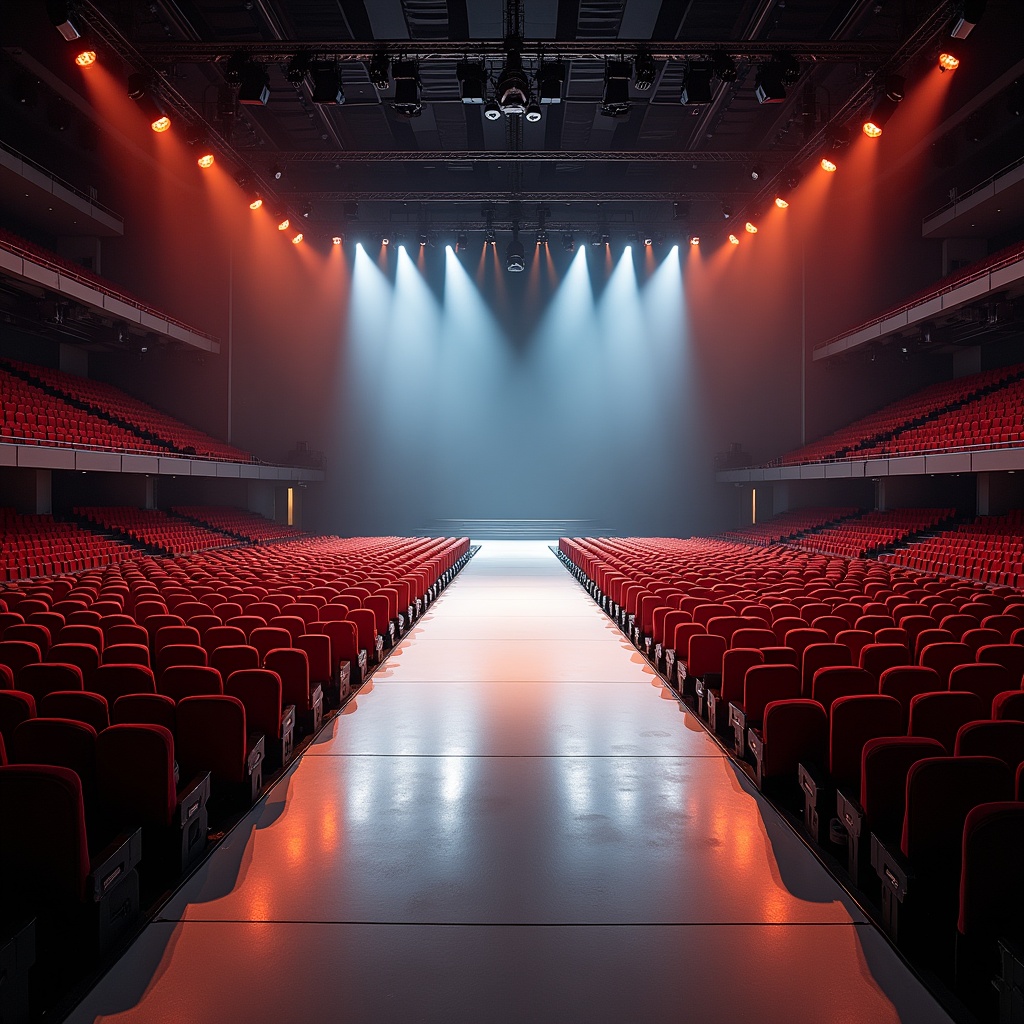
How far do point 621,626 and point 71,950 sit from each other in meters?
8.18

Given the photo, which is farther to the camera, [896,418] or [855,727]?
[896,418]

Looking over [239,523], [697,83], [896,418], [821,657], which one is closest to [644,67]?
[697,83]

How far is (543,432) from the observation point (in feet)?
102

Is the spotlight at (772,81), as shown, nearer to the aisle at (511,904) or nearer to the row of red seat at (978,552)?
the row of red seat at (978,552)

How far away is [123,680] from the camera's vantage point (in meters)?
4.31

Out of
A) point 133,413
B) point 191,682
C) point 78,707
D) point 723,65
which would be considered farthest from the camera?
point 133,413

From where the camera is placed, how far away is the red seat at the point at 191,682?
4.25 metres

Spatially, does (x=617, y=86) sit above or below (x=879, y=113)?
above

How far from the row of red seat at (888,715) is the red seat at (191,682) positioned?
116 inches

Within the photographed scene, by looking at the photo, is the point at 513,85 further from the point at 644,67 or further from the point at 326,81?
the point at 326,81

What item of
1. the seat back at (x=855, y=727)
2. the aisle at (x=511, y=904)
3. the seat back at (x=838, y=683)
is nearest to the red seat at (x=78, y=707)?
the aisle at (x=511, y=904)

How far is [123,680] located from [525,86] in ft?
35.4

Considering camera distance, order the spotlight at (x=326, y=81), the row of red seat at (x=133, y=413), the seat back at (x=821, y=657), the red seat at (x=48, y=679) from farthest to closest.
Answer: the row of red seat at (x=133, y=413) → the spotlight at (x=326, y=81) → the seat back at (x=821, y=657) → the red seat at (x=48, y=679)

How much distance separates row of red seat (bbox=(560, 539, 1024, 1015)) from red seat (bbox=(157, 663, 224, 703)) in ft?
9.65
